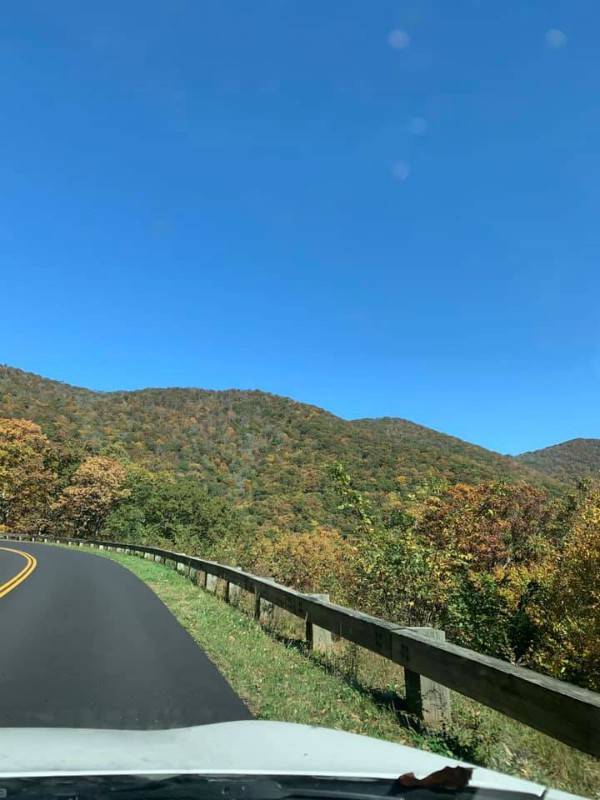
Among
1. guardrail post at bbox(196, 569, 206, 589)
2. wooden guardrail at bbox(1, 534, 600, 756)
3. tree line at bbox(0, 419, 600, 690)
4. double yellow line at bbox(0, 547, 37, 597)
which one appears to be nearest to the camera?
wooden guardrail at bbox(1, 534, 600, 756)

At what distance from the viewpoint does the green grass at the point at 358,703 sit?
4094 mm

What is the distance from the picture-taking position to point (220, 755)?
9.30ft

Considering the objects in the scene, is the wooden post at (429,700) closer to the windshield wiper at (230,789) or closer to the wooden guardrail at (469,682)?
the wooden guardrail at (469,682)

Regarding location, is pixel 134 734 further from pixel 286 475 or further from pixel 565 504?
pixel 286 475

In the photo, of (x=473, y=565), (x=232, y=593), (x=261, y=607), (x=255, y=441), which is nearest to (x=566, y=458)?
(x=255, y=441)

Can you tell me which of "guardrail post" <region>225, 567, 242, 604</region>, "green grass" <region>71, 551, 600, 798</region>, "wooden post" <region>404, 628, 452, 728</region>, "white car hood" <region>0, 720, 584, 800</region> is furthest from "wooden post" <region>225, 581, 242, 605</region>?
"white car hood" <region>0, 720, 584, 800</region>

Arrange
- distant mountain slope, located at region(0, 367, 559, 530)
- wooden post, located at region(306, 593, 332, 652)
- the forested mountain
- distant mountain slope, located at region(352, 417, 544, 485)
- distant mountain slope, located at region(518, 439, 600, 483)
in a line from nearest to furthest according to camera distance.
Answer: wooden post, located at region(306, 593, 332, 652) < the forested mountain < distant mountain slope, located at region(352, 417, 544, 485) < distant mountain slope, located at region(0, 367, 559, 530) < distant mountain slope, located at region(518, 439, 600, 483)

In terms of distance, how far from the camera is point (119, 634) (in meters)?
9.07

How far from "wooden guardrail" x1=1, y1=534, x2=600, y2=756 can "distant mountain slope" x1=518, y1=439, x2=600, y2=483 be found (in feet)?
268

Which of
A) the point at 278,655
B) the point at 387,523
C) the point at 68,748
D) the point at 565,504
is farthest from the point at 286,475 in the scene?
the point at 68,748

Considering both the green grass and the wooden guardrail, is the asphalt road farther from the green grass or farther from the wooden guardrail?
the wooden guardrail

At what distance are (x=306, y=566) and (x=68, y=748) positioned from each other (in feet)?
75.3

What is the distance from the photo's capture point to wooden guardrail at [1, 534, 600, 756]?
10.5 ft

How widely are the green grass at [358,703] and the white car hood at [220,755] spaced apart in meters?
1.49
